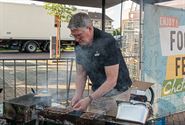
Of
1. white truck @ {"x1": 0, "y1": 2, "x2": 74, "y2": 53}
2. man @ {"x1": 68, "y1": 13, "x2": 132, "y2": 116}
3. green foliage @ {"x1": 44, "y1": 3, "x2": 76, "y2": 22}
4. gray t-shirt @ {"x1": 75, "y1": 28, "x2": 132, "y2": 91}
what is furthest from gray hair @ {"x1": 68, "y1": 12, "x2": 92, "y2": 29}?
white truck @ {"x1": 0, "y1": 2, "x2": 74, "y2": 53}

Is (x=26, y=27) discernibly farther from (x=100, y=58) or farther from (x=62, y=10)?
(x=100, y=58)

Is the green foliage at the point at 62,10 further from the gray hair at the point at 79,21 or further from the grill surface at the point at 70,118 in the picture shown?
the grill surface at the point at 70,118

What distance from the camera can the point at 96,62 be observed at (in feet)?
8.83

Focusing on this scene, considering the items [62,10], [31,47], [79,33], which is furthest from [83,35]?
[31,47]

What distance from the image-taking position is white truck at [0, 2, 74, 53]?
63.9 feet

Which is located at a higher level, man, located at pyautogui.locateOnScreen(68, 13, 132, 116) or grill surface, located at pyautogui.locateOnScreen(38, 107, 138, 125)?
man, located at pyautogui.locateOnScreen(68, 13, 132, 116)

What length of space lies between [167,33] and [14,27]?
660 inches

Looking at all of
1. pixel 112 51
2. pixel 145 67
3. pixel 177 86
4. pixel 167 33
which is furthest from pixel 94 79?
pixel 177 86

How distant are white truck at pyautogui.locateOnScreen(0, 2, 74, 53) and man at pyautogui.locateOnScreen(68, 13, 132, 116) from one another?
1610cm

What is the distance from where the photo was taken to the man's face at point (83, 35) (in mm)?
2418

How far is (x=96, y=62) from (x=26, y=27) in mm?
18206

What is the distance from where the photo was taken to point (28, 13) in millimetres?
20016

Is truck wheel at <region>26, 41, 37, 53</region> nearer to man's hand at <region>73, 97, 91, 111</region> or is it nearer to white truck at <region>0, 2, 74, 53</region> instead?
white truck at <region>0, 2, 74, 53</region>

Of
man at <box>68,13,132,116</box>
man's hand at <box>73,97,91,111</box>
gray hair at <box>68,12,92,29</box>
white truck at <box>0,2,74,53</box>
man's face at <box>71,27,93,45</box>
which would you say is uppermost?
white truck at <box>0,2,74,53</box>
